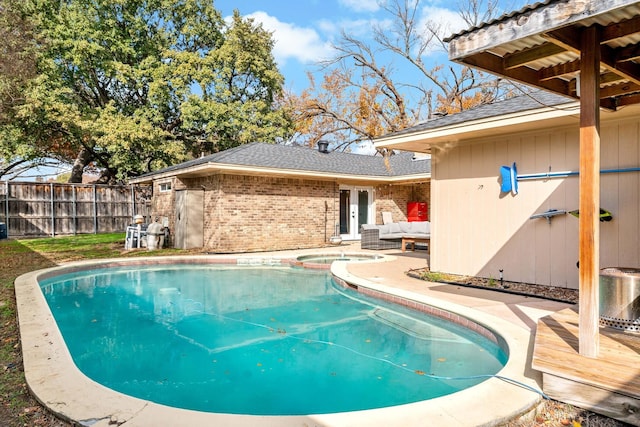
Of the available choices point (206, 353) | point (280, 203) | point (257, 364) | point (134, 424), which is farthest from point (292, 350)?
point (280, 203)

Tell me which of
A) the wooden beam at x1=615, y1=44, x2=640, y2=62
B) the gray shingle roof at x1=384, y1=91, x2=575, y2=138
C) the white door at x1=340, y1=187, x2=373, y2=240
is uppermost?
the gray shingle roof at x1=384, y1=91, x2=575, y2=138

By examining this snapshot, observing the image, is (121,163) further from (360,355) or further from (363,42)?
(360,355)

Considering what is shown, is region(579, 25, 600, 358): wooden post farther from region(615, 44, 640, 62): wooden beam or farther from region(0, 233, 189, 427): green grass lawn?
region(0, 233, 189, 427): green grass lawn

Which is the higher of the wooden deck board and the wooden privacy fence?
the wooden privacy fence

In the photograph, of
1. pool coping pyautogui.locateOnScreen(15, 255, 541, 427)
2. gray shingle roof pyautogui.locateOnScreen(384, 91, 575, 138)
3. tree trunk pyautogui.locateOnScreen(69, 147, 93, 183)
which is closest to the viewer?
pool coping pyautogui.locateOnScreen(15, 255, 541, 427)

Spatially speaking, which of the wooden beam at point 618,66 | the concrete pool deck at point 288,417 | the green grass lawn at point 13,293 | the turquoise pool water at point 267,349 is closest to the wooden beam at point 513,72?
the wooden beam at point 618,66

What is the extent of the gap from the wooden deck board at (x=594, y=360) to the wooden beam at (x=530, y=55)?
2.40 m

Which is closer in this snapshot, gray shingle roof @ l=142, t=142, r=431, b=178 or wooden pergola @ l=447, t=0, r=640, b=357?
wooden pergola @ l=447, t=0, r=640, b=357

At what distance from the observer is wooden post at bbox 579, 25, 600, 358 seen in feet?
9.65

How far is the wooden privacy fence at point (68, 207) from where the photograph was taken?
53.9 feet

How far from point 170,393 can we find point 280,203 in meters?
10.1

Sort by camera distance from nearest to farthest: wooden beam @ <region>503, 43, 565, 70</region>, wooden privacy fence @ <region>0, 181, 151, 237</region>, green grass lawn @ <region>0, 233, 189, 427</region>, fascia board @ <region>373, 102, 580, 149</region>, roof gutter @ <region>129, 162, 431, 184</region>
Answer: green grass lawn @ <region>0, 233, 189, 427</region> → wooden beam @ <region>503, 43, 565, 70</region> → fascia board @ <region>373, 102, 580, 149</region> → roof gutter @ <region>129, 162, 431, 184</region> → wooden privacy fence @ <region>0, 181, 151, 237</region>

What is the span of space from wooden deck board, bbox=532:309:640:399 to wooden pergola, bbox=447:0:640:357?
153 mm

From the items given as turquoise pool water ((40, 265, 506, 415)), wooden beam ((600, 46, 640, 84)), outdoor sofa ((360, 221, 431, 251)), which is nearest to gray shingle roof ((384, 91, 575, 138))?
wooden beam ((600, 46, 640, 84))
